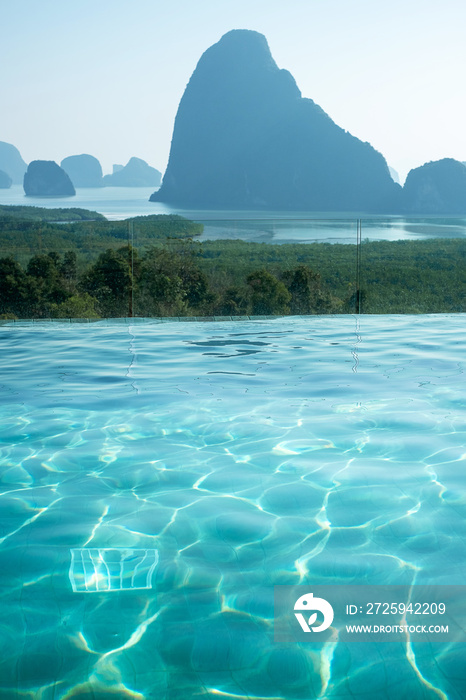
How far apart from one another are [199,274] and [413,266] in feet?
9.54

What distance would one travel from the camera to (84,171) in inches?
4931

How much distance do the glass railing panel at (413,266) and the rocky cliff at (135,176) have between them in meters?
120

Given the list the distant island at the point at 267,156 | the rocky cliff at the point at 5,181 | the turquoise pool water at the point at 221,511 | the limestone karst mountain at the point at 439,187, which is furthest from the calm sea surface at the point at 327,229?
the rocky cliff at the point at 5,181

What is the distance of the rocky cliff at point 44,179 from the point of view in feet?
322

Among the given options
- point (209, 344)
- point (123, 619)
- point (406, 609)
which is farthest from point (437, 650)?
point (209, 344)

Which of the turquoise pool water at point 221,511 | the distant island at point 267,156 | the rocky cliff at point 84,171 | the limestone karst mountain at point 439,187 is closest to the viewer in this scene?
the turquoise pool water at point 221,511

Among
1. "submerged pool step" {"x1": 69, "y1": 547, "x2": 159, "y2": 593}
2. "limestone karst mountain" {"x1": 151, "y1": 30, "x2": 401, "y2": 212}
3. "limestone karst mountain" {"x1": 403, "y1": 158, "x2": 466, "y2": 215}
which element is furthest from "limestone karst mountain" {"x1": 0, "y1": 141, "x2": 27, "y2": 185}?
"submerged pool step" {"x1": 69, "y1": 547, "x2": 159, "y2": 593}

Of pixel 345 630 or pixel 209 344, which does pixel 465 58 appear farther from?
pixel 345 630

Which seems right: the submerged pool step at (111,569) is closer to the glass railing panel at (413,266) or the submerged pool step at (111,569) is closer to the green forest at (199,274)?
the green forest at (199,274)

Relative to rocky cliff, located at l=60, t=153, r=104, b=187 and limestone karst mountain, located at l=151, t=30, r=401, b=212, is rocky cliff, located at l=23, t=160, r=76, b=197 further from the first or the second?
rocky cliff, located at l=60, t=153, r=104, b=187

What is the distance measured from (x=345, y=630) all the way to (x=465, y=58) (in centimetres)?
2244

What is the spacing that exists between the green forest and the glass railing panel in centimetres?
1

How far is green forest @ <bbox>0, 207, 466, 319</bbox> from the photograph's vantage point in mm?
8211

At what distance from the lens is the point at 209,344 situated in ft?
21.4
